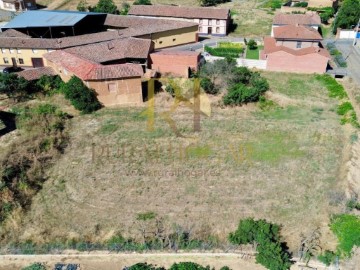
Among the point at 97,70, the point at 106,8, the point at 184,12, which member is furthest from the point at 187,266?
the point at 106,8

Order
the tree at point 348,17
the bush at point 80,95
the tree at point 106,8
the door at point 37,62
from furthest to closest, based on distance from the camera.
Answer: the tree at point 106,8 → the tree at point 348,17 → the door at point 37,62 → the bush at point 80,95

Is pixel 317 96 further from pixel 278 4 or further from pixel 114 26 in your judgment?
pixel 278 4

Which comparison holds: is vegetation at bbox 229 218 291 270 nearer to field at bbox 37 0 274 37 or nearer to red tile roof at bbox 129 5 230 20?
red tile roof at bbox 129 5 230 20

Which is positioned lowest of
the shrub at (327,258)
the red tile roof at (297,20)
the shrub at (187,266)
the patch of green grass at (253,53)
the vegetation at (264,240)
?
the shrub at (327,258)

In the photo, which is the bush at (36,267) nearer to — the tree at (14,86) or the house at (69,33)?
the tree at (14,86)

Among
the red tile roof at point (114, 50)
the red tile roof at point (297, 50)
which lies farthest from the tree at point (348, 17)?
the red tile roof at point (114, 50)

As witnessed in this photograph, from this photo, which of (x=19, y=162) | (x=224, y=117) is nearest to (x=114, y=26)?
(x=224, y=117)

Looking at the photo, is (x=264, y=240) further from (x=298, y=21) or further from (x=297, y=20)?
(x=297, y=20)
